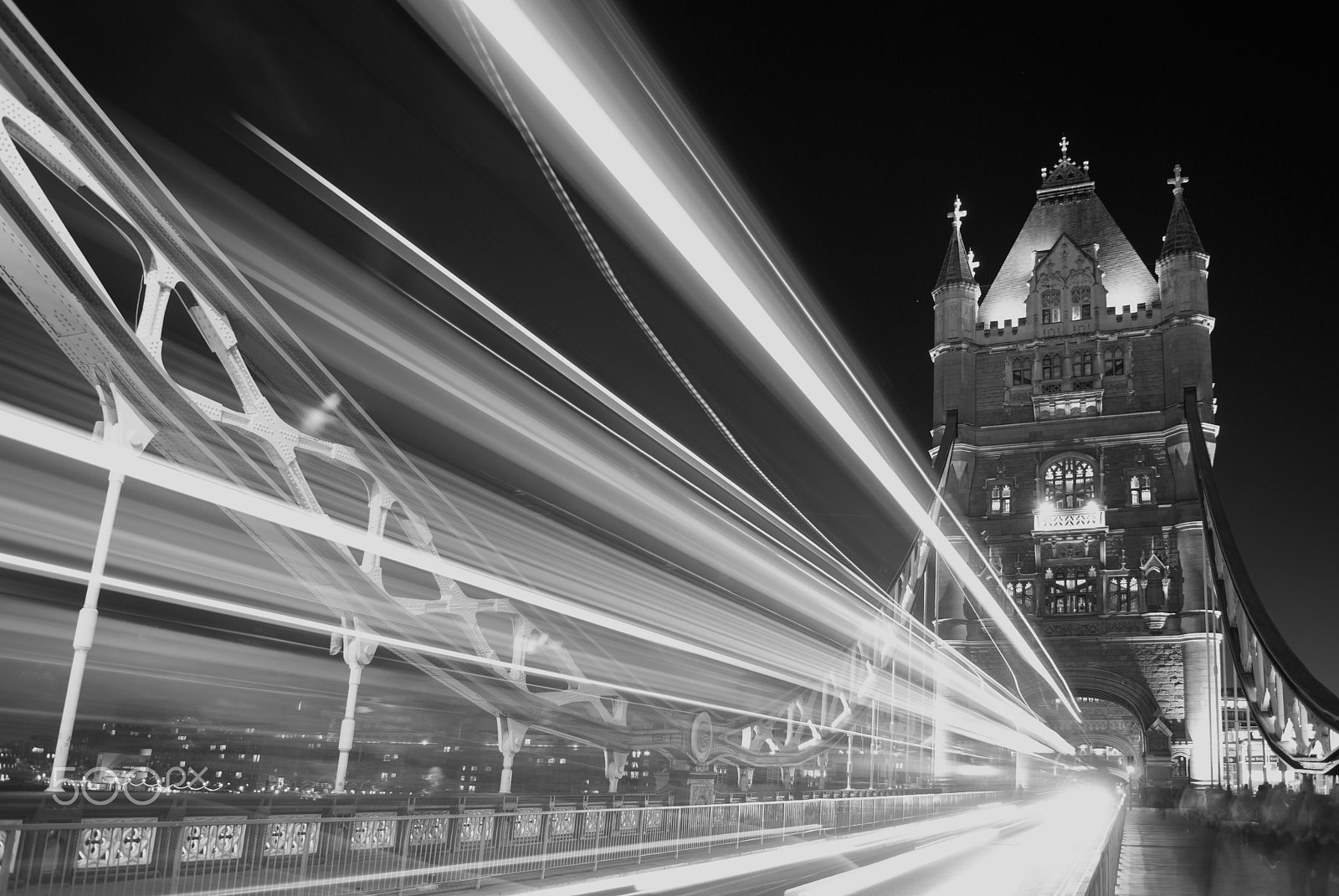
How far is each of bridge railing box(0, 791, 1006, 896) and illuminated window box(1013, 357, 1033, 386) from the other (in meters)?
45.1

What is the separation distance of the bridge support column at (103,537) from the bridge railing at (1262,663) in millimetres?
24027

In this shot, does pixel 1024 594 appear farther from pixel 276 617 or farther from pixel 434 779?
Result: pixel 276 617

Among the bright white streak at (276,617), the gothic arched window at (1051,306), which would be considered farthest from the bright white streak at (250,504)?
the gothic arched window at (1051,306)

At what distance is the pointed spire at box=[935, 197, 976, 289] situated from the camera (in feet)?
205

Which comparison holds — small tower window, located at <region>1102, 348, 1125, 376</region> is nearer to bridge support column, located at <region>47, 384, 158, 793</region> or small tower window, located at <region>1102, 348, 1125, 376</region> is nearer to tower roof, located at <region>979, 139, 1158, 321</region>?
tower roof, located at <region>979, 139, 1158, 321</region>

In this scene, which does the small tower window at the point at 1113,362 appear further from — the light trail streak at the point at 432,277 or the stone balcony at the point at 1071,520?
the light trail streak at the point at 432,277

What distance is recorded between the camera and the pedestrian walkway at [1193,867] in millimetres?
14000

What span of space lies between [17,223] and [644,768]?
84.2 feet

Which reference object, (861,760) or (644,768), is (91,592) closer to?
(644,768)

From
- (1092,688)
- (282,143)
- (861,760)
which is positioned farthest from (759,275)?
(1092,688)

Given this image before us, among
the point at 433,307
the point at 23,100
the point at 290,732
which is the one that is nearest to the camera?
the point at 23,100

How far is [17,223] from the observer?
27.2 feet

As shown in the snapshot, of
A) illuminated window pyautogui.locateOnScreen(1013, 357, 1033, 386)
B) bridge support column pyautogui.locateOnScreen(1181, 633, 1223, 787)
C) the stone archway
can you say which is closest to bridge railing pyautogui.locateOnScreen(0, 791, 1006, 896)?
the stone archway

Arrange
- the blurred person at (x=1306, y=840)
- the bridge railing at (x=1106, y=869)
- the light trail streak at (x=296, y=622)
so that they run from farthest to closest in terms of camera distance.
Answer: the blurred person at (x=1306, y=840) < the light trail streak at (x=296, y=622) < the bridge railing at (x=1106, y=869)
